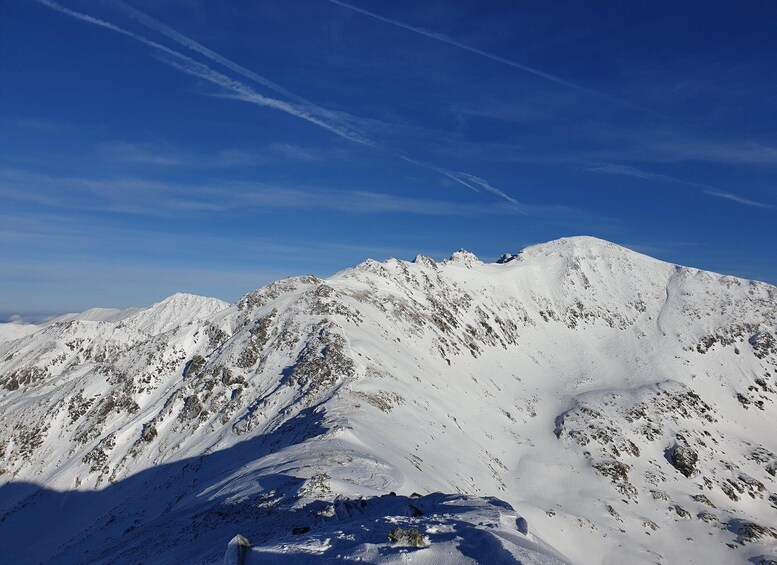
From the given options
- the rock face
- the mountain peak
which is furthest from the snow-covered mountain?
the mountain peak

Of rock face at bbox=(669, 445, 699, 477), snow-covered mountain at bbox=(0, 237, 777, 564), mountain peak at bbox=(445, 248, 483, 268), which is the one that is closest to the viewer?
snow-covered mountain at bbox=(0, 237, 777, 564)

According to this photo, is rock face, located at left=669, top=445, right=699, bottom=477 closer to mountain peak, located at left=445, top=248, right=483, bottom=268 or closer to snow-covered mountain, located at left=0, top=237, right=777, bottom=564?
snow-covered mountain, located at left=0, top=237, right=777, bottom=564

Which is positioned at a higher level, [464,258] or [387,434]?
[464,258]

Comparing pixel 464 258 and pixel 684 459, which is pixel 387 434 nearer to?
pixel 684 459

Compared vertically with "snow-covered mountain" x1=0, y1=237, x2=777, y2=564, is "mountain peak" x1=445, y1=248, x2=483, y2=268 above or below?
above

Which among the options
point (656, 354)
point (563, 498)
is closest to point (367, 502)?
point (563, 498)

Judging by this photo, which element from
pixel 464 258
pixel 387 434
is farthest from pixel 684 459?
pixel 464 258

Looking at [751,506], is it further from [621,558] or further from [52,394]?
[52,394]

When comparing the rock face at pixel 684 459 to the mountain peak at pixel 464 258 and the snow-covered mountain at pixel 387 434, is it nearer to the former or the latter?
the snow-covered mountain at pixel 387 434
